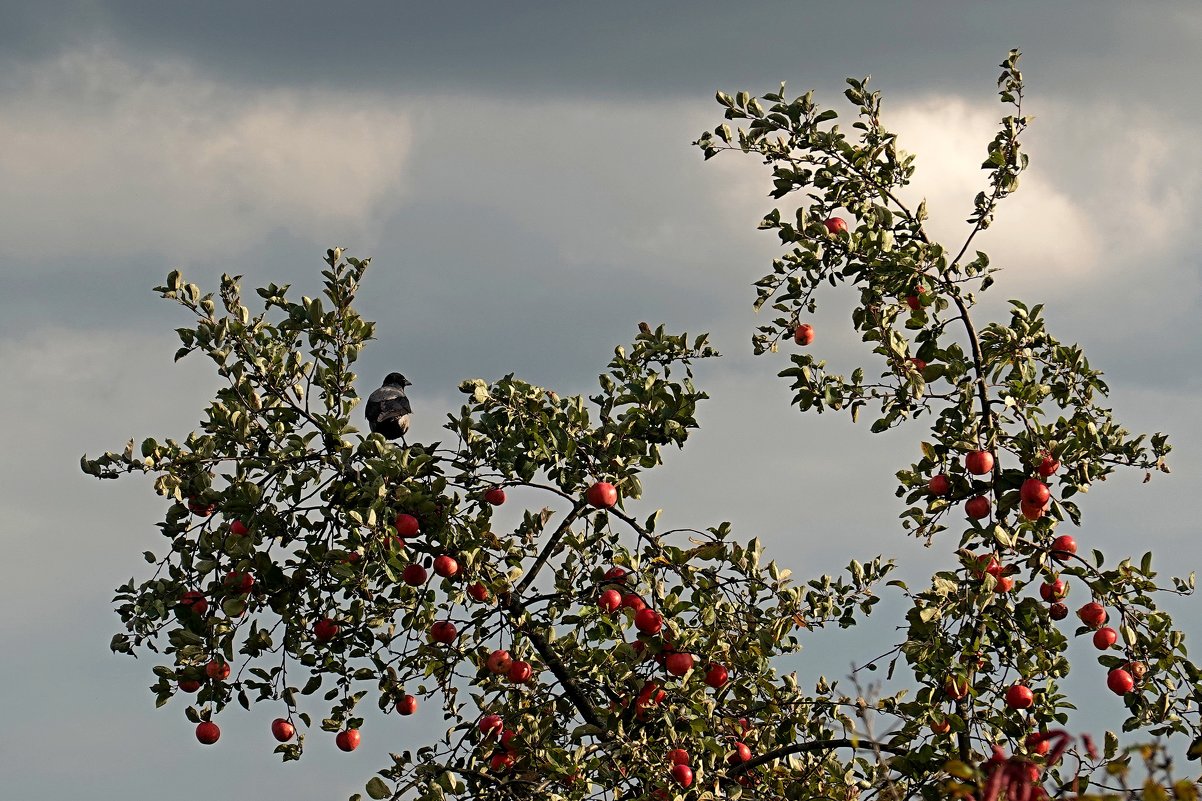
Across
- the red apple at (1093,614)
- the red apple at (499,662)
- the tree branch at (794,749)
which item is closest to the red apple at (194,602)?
the red apple at (499,662)

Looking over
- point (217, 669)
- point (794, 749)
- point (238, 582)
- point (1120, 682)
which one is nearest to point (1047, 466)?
point (1120, 682)

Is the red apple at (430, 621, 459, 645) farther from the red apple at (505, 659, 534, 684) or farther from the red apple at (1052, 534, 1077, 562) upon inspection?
the red apple at (1052, 534, 1077, 562)

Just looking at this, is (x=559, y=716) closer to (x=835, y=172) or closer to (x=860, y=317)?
(x=860, y=317)

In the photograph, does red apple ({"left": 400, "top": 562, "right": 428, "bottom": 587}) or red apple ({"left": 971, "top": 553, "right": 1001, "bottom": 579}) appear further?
red apple ({"left": 400, "top": 562, "right": 428, "bottom": 587})

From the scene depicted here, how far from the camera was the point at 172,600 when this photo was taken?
752 cm

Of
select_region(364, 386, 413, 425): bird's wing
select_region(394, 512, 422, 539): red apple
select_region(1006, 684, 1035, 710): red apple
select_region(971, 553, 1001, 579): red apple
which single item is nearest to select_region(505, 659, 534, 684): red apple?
select_region(394, 512, 422, 539): red apple

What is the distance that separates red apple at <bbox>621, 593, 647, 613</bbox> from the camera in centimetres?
739

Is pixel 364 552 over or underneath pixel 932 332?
underneath

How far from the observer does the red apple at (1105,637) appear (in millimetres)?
7395

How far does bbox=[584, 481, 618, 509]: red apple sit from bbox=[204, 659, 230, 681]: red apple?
2.17m

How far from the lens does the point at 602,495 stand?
7414 millimetres

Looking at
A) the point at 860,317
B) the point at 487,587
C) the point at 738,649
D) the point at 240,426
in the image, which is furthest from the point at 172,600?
the point at 860,317

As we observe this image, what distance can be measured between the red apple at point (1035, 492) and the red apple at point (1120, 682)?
999 mm

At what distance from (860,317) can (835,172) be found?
3.33 feet
